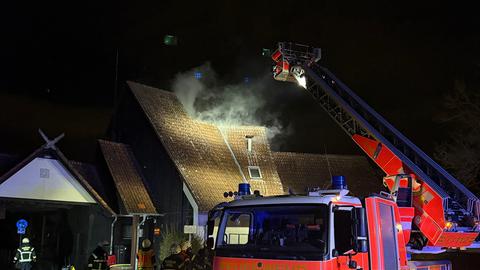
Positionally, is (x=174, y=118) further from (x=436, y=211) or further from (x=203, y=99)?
(x=436, y=211)

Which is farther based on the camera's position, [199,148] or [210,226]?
[199,148]

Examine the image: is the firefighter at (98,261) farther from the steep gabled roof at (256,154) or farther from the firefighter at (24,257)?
the steep gabled roof at (256,154)

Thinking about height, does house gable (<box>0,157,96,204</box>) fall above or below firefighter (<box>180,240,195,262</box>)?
above

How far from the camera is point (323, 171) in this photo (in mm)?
26094

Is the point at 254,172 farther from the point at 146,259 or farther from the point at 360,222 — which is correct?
the point at 360,222

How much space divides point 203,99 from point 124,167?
5.01m

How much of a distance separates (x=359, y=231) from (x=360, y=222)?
0.10 m

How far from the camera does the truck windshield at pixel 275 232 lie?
6.09 metres

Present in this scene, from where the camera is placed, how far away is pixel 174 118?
912 inches

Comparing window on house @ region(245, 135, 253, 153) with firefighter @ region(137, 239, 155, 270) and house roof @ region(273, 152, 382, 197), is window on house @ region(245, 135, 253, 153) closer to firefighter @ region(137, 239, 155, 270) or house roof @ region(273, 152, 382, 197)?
house roof @ region(273, 152, 382, 197)

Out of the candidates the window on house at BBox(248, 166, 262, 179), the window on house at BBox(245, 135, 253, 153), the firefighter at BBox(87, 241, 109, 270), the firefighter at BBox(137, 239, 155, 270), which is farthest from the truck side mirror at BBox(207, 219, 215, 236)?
the window on house at BBox(245, 135, 253, 153)

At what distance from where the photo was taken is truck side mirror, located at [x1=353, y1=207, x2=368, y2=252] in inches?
236

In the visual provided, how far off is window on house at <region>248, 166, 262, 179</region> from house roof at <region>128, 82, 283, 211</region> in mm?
277

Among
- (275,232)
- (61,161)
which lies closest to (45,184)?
(61,161)
